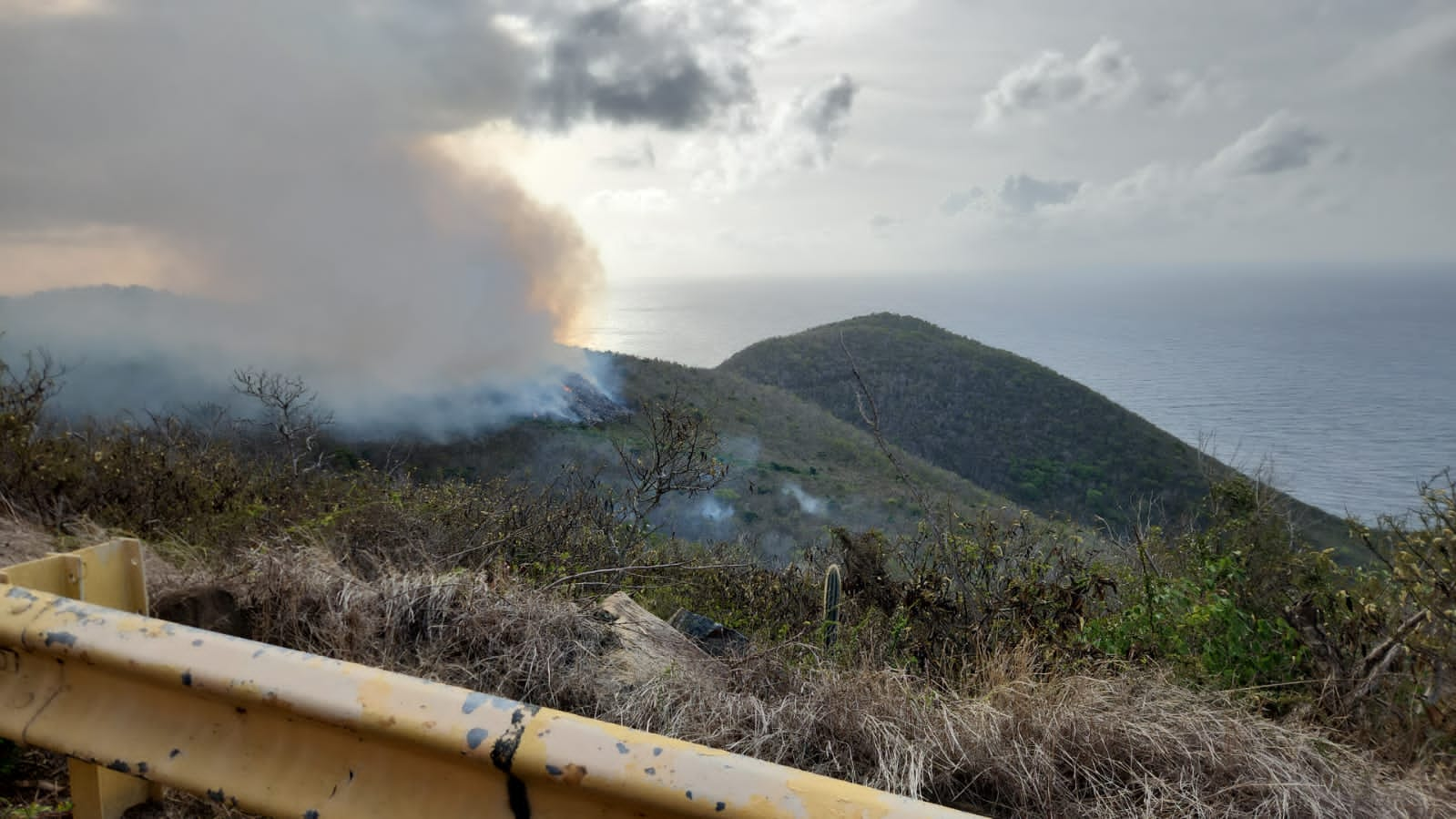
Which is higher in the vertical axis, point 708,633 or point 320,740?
point 320,740

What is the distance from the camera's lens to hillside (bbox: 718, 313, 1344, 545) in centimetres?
6348

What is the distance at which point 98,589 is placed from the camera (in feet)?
8.34

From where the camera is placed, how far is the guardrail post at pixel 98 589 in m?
2.13

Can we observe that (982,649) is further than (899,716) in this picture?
Yes

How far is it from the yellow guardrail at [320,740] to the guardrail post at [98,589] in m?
0.01

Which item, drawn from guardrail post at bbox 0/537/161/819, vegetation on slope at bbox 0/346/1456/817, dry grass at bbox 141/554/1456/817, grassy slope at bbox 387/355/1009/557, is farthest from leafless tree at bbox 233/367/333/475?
grassy slope at bbox 387/355/1009/557

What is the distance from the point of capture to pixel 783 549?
34.8m

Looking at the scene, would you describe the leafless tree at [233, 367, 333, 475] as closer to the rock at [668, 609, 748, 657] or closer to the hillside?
the rock at [668, 609, 748, 657]

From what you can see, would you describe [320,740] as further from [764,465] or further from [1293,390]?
[1293,390]

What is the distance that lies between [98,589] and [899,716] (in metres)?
2.68

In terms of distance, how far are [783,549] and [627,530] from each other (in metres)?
26.2

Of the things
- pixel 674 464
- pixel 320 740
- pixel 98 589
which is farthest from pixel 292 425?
pixel 320 740

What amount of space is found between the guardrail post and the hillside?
52.3m

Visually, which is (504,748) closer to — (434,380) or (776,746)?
(776,746)
